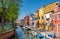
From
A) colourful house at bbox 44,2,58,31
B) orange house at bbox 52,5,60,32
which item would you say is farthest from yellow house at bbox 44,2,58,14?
orange house at bbox 52,5,60,32

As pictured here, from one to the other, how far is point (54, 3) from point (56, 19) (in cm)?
51

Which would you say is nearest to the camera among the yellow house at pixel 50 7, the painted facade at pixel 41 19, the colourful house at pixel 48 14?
the yellow house at pixel 50 7

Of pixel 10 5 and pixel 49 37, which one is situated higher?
pixel 10 5

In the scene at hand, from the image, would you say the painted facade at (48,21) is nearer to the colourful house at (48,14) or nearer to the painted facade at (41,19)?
the colourful house at (48,14)

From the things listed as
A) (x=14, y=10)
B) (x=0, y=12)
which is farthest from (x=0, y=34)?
(x=14, y=10)

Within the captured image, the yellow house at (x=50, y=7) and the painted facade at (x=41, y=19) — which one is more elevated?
the yellow house at (x=50, y=7)

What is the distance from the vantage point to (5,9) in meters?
6.99

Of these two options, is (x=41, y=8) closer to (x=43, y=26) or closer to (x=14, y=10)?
(x=43, y=26)

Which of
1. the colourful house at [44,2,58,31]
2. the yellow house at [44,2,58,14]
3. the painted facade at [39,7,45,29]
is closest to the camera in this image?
the yellow house at [44,2,58,14]

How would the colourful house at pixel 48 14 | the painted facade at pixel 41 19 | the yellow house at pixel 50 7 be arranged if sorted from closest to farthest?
the yellow house at pixel 50 7
the colourful house at pixel 48 14
the painted facade at pixel 41 19

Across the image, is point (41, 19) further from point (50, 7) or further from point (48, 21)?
point (50, 7)

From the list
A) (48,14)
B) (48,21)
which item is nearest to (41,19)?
(48,21)

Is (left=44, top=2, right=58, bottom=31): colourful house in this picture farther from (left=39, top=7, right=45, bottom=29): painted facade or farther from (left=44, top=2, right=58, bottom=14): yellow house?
(left=39, top=7, right=45, bottom=29): painted facade

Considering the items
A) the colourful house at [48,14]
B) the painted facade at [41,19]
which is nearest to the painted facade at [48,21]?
the colourful house at [48,14]
